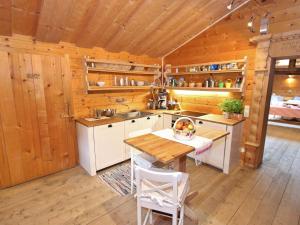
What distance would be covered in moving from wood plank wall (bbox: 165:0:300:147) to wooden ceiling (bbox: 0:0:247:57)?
205mm

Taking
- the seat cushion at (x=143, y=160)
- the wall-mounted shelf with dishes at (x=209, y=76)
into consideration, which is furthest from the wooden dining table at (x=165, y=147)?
the wall-mounted shelf with dishes at (x=209, y=76)

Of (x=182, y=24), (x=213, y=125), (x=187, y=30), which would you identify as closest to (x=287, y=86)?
(x=187, y=30)

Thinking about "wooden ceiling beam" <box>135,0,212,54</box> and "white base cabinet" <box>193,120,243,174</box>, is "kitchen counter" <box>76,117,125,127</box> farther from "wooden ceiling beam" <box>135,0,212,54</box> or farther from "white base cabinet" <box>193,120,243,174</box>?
"wooden ceiling beam" <box>135,0,212,54</box>

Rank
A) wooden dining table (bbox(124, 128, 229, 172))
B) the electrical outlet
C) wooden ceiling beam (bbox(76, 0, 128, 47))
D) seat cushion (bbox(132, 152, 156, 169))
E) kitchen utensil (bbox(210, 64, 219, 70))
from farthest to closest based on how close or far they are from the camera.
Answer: kitchen utensil (bbox(210, 64, 219, 70))
the electrical outlet
wooden ceiling beam (bbox(76, 0, 128, 47))
seat cushion (bbox(132, 152, 156, 169))
wooden dining table (bbox(124, 128, 229, 172))

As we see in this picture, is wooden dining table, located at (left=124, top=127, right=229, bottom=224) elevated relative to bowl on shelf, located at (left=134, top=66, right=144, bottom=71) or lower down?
lower down

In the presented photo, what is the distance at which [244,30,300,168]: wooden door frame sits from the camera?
251 cm

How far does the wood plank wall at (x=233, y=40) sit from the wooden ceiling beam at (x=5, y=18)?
120 inches

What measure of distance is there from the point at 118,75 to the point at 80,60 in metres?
0.79

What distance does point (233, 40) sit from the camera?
10.2 feet

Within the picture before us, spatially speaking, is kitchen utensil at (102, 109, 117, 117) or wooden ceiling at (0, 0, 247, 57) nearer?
wooden ceiling at (0, 0, 247, 57)

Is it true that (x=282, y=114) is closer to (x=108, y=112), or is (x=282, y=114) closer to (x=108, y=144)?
(x=108, y=112)

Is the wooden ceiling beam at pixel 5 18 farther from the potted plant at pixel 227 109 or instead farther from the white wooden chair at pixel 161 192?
the potted plant at pixel 227 109

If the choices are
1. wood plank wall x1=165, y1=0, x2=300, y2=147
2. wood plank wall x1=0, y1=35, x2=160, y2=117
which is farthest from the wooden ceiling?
wood plank wall x1=165, y1=0, x2=300, y2=147

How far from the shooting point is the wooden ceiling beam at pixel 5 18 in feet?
6.17
